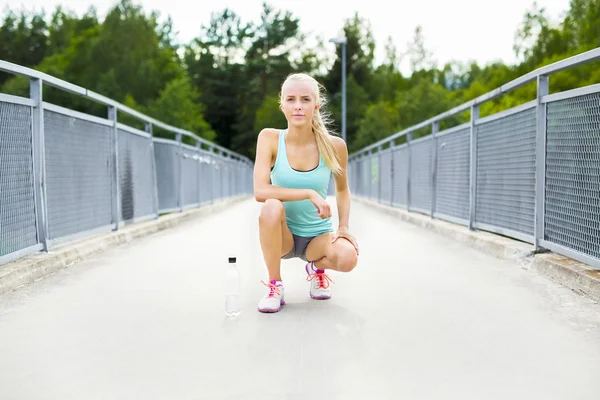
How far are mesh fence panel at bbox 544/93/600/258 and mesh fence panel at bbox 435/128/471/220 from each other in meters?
2.78

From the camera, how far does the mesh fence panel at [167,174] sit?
36.2 ft

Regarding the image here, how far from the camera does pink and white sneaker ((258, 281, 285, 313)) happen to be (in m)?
3.82

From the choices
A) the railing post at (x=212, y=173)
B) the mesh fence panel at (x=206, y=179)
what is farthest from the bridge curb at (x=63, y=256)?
the railing post at (x=212, y=173)

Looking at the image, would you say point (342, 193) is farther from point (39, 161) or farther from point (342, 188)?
point (39, 161)

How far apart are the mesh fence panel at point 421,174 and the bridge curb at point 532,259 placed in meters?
1.59

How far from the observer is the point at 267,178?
154 inches

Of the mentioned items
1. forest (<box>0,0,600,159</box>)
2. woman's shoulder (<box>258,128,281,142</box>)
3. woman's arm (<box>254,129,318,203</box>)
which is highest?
forest (<box>0,0,600,159</box>)

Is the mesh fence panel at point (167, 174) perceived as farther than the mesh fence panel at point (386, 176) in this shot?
No

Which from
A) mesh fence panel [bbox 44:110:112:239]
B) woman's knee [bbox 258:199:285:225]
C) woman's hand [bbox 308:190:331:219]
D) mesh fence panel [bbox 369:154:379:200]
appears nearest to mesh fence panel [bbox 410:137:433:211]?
mesh fence panel [bbox 369:154:379:200]

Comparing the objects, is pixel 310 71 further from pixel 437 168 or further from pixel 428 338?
pixel 428 338

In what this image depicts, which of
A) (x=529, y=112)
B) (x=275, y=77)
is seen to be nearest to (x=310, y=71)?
(x=275, y=77)

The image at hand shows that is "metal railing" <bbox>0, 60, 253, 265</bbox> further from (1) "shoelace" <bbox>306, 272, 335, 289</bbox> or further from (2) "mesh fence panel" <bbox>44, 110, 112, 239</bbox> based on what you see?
(1) "shoelace" <bbox>306, 272, 335, 289</bbox>

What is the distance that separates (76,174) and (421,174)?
615 cm

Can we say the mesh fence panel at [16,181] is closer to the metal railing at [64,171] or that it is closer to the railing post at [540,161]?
the metal railing at [64,171]
